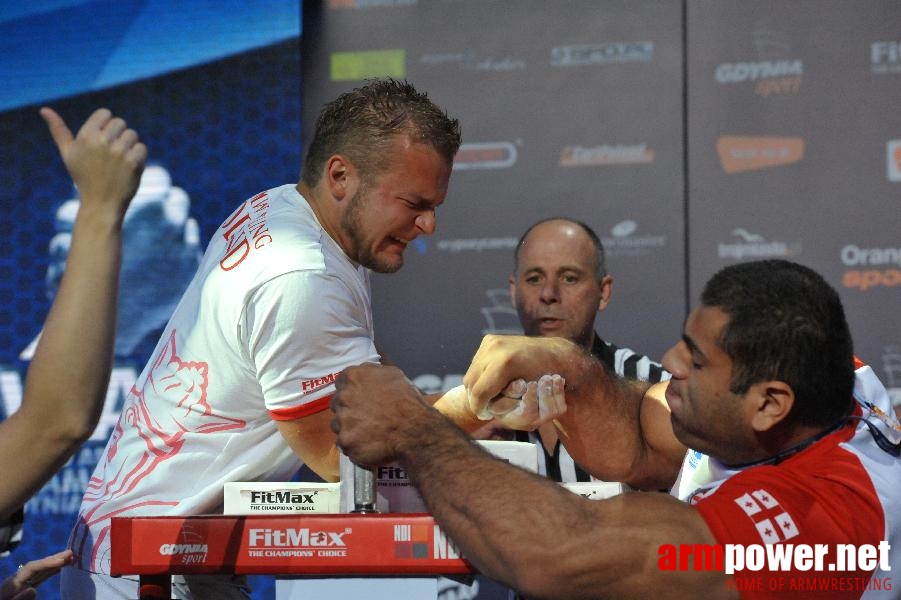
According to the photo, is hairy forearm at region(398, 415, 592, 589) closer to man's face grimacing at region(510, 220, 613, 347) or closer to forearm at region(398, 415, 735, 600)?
forearm at region(398, 415, 735, 600)

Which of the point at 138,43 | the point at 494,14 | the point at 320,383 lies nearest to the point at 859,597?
the point at 320,383

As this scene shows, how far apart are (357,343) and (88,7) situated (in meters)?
3.84

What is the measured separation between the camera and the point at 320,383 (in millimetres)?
2066

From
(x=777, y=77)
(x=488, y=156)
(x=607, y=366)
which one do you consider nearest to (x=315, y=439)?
(x=607, y=366)

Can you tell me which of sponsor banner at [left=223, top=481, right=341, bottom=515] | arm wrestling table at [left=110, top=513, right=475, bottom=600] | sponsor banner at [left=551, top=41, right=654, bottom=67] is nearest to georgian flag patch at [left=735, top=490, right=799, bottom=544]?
arm wrestling table at [left=110, top=513, right=475, bottom=600]

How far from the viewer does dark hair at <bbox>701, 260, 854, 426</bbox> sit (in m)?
1.80

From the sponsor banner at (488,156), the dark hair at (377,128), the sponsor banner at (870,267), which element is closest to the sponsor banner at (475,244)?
the sponsor banner at (488,156)

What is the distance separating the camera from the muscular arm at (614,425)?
8.34 ft

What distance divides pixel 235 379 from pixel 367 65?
3.13 meters

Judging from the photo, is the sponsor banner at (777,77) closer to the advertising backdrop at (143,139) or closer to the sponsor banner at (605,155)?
the sponsor banner at (605,155)

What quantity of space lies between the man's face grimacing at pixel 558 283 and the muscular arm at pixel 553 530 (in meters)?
2.43

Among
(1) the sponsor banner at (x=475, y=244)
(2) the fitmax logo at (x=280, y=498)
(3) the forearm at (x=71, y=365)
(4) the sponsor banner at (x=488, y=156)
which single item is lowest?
(2) the fitmax logo at (x=280, y=498)

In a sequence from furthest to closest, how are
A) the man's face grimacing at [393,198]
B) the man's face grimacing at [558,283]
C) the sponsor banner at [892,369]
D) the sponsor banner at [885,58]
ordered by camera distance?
the sponsor banner at [885,58]
the sponsor banner at [892,369]
the man's face grimacing at [558,283]
the man's face grimacing at [393,198]

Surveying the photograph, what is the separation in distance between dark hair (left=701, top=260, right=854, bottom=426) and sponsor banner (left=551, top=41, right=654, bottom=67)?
10.4 feet
